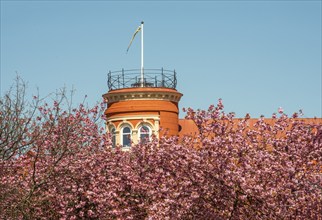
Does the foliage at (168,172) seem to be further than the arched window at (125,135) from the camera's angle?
No

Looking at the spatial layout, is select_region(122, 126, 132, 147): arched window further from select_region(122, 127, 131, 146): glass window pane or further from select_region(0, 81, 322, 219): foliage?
select_region(0, 81, 322, 219): foliage

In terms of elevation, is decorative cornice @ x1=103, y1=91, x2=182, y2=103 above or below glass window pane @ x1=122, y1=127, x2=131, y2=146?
above

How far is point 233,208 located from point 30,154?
909 centimetres

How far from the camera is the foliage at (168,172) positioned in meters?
17.1

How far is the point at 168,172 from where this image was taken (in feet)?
63.2

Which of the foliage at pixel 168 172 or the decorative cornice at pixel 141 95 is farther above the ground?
the decorative cornice at pixel 141 95

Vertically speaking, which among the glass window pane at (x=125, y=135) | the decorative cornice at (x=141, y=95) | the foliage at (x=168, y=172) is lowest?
the foliage at (x=168, y=172)

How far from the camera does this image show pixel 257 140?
18.9 m

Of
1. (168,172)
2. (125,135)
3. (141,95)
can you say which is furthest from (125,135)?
(168,172)

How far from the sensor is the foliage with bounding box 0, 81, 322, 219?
17.1m

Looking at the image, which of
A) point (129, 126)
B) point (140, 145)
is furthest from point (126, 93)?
point (140, 145)

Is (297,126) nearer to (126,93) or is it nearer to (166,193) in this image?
(166,193)

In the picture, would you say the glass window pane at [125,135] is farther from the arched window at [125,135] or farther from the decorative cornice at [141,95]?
the decorative cornice at [141,95]

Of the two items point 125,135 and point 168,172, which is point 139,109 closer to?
point 125,135
